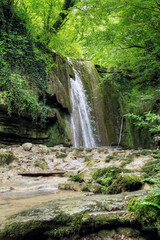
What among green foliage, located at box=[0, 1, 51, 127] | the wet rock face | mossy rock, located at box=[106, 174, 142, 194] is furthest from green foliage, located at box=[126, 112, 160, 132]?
the wet rock face

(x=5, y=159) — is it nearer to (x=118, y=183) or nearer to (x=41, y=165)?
(x=41, y=165)

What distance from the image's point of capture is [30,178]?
437 centimetres

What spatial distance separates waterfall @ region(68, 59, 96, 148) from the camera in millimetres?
10281

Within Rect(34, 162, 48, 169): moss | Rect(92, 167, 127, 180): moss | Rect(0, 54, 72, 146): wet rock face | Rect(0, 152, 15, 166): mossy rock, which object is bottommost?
Rect(34, 162, 48, 169): moss

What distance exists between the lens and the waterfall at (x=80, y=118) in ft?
33.7

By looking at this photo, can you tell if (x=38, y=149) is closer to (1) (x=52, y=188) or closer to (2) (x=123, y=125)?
(1) (x=52, y=188)

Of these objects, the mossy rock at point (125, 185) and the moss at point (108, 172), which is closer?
the mossy rock at point (125, 185)

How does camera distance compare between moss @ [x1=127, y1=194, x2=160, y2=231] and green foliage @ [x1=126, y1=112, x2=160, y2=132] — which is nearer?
moss @ [x1=127, y1=194, x2=160, y2=231]

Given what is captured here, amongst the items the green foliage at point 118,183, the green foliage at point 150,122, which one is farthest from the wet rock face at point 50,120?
the green foliage at point 150,122

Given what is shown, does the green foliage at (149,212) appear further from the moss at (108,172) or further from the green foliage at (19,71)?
the green foliage at (19,71)

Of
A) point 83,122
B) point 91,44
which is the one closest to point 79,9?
point 91,44

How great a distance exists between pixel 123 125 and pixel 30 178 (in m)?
11.0

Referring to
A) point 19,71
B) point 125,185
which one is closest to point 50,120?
point 19,71

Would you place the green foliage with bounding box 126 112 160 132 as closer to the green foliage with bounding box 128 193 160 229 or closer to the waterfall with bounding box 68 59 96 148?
the green foliage with bounding box 128 193 160 229
